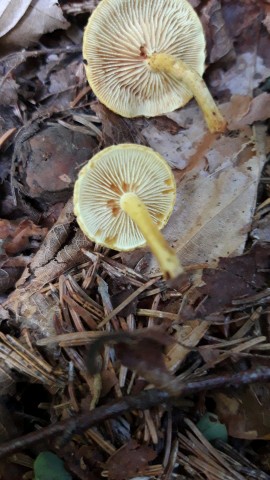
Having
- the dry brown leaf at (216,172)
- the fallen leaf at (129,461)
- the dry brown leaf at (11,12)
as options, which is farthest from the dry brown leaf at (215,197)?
the dry brown leaf at (11,12)

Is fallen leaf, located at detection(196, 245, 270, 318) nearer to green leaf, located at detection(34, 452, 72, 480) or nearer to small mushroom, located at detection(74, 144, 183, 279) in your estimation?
small mushroom, located at detection(74, 144, 183, 279)

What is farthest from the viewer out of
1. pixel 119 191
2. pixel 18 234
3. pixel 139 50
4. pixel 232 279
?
pixel 139 50

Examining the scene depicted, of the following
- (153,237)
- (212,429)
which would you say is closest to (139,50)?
(153,237)

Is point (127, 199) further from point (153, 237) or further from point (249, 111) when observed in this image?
point (249, 111)

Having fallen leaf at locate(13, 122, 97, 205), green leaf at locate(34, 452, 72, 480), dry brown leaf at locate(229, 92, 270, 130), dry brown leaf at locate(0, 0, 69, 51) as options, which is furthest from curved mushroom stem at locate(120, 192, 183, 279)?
dry brown leaf at locate(0, 0, 69, 51)

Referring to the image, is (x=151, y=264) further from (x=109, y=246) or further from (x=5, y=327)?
(x=5, y=327)

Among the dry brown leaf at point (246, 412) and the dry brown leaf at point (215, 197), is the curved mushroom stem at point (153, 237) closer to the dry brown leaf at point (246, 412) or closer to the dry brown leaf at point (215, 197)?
the dry brown leaf at point (215, 197)
